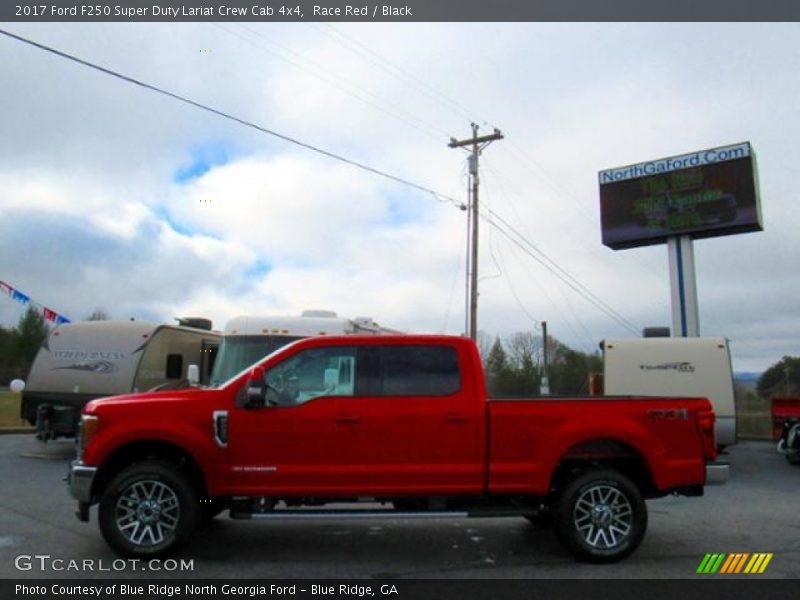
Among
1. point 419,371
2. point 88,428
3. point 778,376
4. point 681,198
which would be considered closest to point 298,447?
point 419,371

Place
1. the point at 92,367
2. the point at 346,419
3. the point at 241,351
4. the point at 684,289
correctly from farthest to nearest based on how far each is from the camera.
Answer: the point at 684,289 < the point at 92,367 < the point at 241,351 < the point at 346,419

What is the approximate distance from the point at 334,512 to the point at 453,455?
118 cm

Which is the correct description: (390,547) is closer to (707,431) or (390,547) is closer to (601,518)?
(601,518)

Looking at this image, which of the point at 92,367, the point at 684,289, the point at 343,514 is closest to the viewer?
the point at 343,514

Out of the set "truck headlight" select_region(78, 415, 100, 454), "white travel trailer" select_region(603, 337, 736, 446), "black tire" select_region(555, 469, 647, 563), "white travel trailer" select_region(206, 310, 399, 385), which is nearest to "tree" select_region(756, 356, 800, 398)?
"white travel trailer" select_region(603, 337, 736, 446)

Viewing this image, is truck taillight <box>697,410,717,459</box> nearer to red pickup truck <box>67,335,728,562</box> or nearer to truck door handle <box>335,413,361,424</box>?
red pickup truck <box>67,335,728,562</box>

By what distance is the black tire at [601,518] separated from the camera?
6.45 m

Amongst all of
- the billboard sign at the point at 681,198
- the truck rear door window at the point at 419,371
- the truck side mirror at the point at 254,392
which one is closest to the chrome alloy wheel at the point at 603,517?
the truck rear door window at the point at 419,371

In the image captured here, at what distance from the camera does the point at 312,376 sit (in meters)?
6.77

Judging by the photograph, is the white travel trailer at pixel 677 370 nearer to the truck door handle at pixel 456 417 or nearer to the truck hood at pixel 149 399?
the truck door handle at pixel 456 417

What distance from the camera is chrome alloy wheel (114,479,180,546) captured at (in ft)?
20.6

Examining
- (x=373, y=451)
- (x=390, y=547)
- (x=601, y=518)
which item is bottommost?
(x=390, y=547)

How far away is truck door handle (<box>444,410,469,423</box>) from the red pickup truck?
0.04ft

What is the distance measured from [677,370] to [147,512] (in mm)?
12533
